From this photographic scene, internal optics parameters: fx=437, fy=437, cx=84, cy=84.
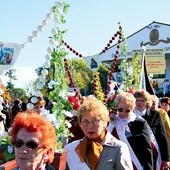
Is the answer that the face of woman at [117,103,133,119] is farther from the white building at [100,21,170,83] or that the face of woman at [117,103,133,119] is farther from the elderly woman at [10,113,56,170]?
the white building at [100,21,170,83]

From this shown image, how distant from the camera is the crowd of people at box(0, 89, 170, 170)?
285 cm

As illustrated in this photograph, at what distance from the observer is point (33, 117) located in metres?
2.95

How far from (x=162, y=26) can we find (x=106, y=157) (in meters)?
47.0

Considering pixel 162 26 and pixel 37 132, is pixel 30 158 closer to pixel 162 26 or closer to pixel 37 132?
pixel 37 132

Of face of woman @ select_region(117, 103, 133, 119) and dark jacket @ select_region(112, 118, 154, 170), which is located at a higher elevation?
face of woman @ select_region(117, 103, 133, 119)

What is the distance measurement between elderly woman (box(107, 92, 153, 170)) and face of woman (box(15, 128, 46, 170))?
84.8 inches

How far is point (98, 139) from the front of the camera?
3.82m

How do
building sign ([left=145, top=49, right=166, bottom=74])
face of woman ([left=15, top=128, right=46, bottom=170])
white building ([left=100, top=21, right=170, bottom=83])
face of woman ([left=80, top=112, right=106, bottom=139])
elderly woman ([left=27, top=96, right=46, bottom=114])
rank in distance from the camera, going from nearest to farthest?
1. face of woman ([left=15, top=128, right=46, bottom=170])
2. face of woman ([left=80, top=112, right=106, bottom=139])
3. elderly woman ([left=27, top=96, right=46, bottom=114])
4. building sign ([left=145, top=49, right=166, bottom=74])
5. white building ([left=100, top=21, right=170, bottom=83])

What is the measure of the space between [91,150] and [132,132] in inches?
49.8

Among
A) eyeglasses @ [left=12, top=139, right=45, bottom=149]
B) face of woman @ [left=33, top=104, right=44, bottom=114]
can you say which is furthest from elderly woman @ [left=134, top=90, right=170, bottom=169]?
eyeglasses @ [left=12, top=139, right=45, bottom=149]

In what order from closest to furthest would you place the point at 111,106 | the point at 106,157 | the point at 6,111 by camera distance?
the point at 106,157 < the point at 111,106 < the point at 6,111

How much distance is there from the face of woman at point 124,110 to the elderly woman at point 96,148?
38.7 inches

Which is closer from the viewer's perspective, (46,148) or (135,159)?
(46,148)

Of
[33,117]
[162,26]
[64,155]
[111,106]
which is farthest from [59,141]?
[162,26]
